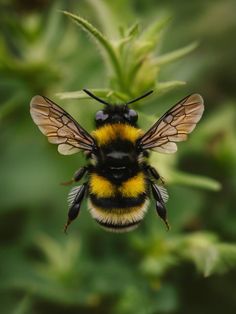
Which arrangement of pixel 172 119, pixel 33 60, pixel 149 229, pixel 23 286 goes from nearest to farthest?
1. pixel 172 119
2. pixel 23 286
3. pixel 149 229
4. pixel 33 60

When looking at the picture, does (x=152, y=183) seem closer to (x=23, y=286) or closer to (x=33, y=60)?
(x=23, y=286)

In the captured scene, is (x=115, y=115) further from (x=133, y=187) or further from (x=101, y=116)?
(x=133, y=187)

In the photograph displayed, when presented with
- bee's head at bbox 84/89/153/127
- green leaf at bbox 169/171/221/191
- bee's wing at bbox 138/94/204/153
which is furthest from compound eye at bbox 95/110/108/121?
green leaf at bbox 169/171/221/191

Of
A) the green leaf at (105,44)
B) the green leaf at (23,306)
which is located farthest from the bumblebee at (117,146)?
the green leaf at (23,306)

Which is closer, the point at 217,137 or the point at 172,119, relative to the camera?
the point at 172,119

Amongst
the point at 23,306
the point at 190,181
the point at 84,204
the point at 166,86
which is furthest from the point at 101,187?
the point at 84,204

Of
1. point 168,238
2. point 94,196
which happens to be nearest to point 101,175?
point 94,196

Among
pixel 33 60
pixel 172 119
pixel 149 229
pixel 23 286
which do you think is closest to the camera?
pixel 172 119
